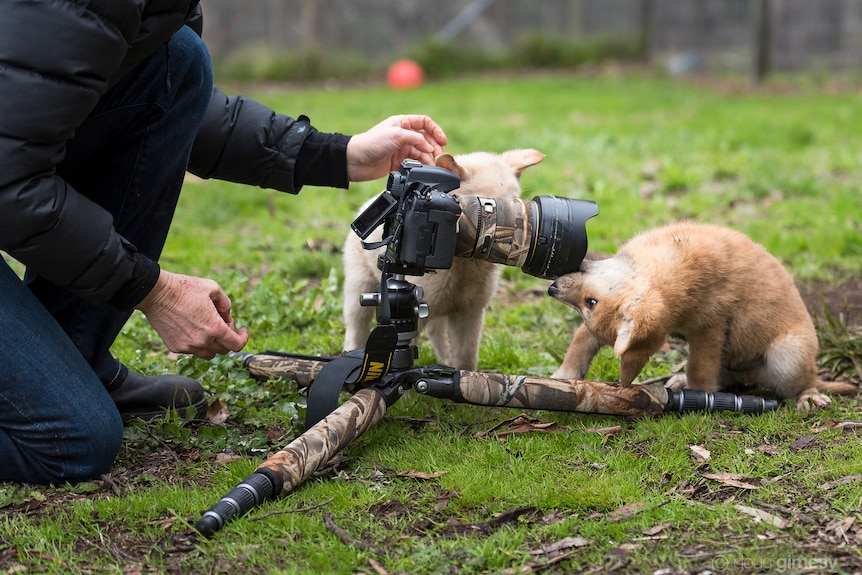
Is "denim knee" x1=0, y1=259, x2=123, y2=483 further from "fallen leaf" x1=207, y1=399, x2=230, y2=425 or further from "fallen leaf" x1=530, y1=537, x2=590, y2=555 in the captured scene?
"fallen leaf" x1=530, y1=537, x2=590, y2=555

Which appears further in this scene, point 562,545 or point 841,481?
point 841,481

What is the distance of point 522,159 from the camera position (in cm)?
377

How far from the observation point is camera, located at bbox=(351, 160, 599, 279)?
2.87 m

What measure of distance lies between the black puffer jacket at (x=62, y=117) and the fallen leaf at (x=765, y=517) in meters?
1.83

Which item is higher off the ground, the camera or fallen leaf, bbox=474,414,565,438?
the camera

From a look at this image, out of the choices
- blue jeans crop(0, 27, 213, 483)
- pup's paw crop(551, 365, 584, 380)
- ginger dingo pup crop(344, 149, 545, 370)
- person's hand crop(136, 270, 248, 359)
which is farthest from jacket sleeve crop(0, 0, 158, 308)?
pup's paw crop(551, 365, 584, 380)

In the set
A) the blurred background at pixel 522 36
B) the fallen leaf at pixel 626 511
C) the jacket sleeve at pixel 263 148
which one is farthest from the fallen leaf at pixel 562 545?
the blurred background at pixel 522 36

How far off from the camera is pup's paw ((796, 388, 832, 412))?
3.38 ft

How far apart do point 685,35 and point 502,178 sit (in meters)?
14.7

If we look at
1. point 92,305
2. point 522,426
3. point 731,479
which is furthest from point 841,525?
point 92,305

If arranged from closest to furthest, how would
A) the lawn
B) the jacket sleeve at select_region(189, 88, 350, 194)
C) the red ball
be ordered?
1. the lawn
2. the jacket sleeve at select_region(189, 88, 350, 194)
3. the red ball

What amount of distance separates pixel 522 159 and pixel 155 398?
1.72m

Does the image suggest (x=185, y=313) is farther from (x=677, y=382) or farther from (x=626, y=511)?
(x=677, y=382)

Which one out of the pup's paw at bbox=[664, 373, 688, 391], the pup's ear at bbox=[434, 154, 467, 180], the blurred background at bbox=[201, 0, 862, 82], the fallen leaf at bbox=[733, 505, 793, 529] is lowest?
the fallen leaf at bbox=[733, 505, 793, 529]
